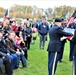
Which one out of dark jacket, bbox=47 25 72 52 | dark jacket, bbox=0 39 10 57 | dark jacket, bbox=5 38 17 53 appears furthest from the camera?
dark jacket, bbox=5 38 17 53

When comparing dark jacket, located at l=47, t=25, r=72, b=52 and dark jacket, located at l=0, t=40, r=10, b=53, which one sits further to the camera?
dark jacket, located at l=0, t=40, r=10, b=53

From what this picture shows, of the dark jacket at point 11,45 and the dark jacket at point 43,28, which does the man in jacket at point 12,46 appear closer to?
the dark jacket at point 11,45

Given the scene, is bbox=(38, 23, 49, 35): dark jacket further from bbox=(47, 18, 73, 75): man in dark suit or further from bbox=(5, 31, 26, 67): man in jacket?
bbox=(47, 18, 73, 75): man in dark suit

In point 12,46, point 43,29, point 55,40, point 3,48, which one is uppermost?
point 55,40

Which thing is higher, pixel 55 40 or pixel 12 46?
pixel 55 40

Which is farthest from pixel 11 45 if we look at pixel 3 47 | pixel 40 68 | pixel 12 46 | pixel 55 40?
pixel 55 40

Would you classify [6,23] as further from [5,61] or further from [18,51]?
[5,61]

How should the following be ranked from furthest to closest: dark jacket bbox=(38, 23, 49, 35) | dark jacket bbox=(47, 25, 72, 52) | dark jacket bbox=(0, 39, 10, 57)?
dark jacket bbox=(38, 23, 49, 35) < dark jacket bbox=(0, 39, 10, 57) < dark jacket bbox=(47, 25, 72, 52)

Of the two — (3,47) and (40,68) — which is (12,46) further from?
(40,68)

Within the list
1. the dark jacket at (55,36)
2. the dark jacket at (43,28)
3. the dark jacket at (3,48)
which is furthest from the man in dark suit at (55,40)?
the dark jacket at (43,28)

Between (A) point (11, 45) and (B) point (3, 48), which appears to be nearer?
(B) point (3, 48)

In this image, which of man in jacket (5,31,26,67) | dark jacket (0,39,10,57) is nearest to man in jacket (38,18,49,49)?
man in jacket (5,31,26,67)

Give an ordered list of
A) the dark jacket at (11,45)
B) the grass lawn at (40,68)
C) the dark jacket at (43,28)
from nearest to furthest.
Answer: the grass lawn at (40,68) < the dark jacket at (11,45) < the dark jacket at (43,28)

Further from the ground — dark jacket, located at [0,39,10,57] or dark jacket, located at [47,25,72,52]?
dark jacket, located at [47,25,72,52]
